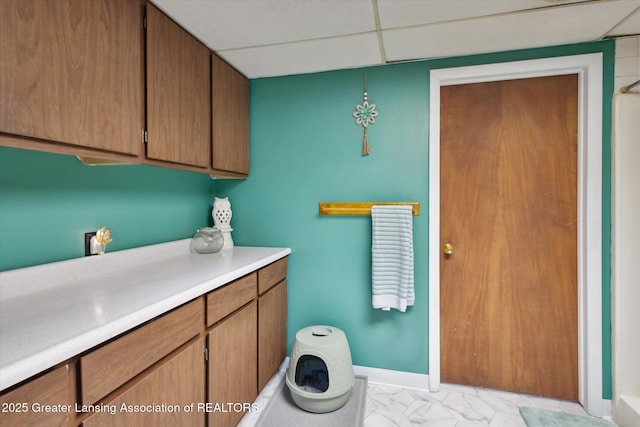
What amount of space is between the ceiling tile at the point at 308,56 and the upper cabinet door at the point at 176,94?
0.90 feet

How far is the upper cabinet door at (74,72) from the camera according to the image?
0.89m

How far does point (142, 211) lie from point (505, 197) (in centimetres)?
219

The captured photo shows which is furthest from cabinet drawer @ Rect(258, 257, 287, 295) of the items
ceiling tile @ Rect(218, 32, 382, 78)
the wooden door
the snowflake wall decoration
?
ceiling tile @ Rect(218, 32, 382, 78)

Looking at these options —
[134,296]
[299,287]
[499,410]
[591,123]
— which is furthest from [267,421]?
[591,123]

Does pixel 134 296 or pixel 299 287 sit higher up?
pixel 134 296

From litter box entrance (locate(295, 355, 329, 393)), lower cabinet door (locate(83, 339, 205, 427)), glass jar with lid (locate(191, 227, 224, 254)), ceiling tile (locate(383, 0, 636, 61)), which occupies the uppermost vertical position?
ceiling tile (locate(383, 0, 636, 61))

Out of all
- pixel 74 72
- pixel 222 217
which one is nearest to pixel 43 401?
pixel 74 72

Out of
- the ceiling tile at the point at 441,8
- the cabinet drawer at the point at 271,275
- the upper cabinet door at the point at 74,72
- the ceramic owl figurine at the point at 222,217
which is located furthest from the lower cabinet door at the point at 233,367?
the ceiling tile at the point at 441,8

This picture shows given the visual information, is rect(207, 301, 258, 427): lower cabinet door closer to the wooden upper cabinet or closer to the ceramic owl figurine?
the ceramic owl figurine

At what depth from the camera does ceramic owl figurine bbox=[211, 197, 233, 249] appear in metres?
2.18

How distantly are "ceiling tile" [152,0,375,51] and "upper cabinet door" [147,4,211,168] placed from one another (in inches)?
3.7

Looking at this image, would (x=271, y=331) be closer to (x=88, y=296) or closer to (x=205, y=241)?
(x=205, y=241)

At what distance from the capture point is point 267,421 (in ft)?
5.48

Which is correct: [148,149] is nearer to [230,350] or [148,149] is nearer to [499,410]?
[230,350]
